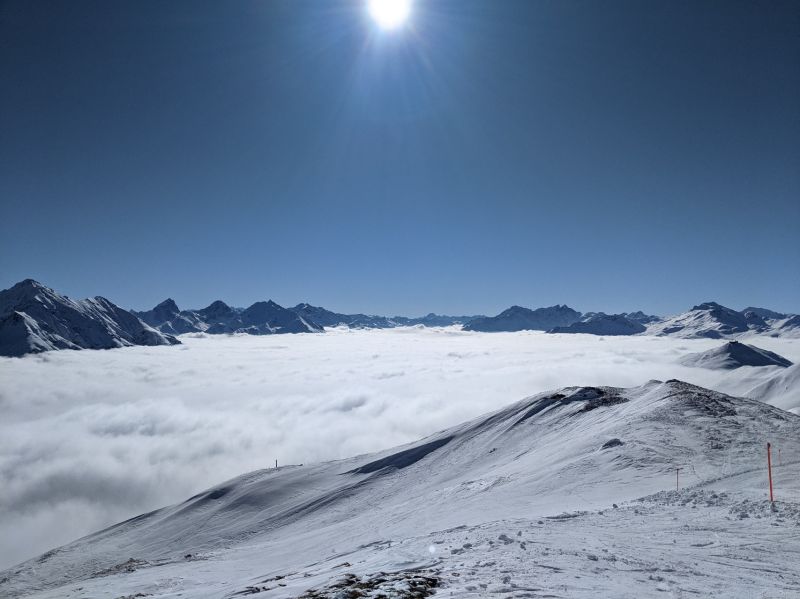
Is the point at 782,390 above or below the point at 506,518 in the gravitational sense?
below

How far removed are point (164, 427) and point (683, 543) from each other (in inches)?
8469

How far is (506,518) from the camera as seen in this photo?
18422 millimetres

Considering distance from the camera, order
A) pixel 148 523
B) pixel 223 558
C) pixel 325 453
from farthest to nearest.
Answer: pixel 325 453 < pixel 148 523 < pixel 223 558

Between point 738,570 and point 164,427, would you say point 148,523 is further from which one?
point 164,427

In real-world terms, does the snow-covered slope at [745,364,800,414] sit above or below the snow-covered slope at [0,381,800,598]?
below

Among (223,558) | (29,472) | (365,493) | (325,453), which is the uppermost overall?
(223,558)

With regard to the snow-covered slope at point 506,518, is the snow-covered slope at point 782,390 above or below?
below

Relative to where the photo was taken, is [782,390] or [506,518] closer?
[506,518]

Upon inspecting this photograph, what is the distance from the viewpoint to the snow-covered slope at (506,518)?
1000cm

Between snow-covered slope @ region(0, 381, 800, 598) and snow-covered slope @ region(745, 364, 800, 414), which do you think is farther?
snow-covered slope @ region(745, 364, 800, 414)

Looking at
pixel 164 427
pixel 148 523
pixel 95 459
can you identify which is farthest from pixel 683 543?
pixel 164 427

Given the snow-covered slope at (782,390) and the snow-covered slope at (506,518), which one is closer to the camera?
the snow-covered slope at (506,518)

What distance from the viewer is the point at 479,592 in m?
8.20

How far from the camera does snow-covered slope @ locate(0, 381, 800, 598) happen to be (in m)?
10.0
